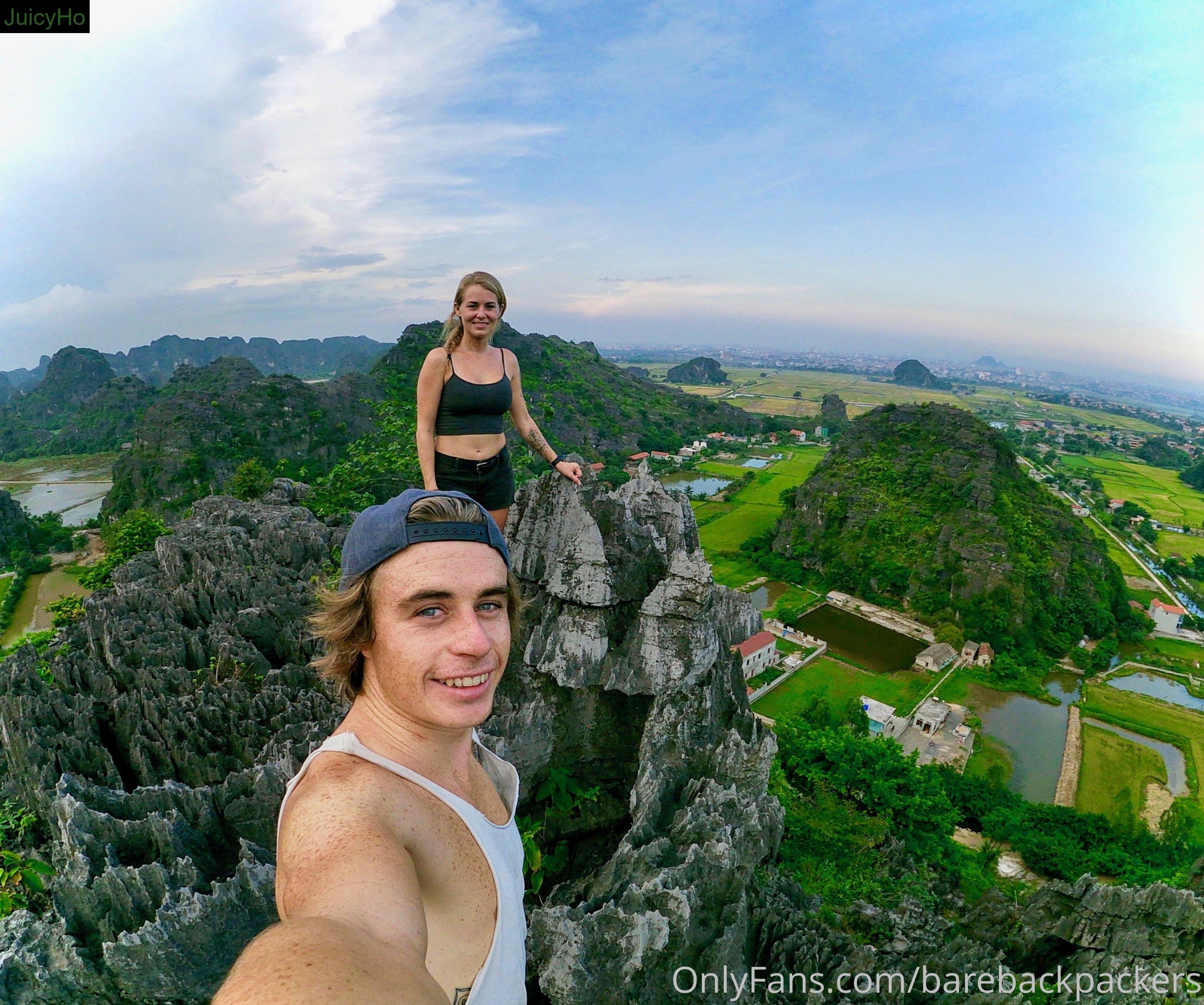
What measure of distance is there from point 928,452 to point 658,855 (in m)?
53.7

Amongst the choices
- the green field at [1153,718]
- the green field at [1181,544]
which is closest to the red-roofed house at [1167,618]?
the green field at [1153,718]

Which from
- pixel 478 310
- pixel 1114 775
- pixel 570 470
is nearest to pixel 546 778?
pixel 570 470

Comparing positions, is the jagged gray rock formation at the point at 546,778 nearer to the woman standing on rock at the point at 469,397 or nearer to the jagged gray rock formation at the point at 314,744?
the jagged gray rock formation at the point at 314,744

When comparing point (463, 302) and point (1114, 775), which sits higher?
point (463, 302)

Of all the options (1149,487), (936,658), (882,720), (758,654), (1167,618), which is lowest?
(882,720)

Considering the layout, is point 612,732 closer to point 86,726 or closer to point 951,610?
point 86,726

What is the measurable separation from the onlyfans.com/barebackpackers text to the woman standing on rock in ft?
16.8

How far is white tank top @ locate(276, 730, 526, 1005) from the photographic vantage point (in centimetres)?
172

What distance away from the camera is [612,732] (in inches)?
320

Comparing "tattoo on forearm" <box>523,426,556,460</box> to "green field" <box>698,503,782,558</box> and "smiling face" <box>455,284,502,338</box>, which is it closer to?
"smiling face" <box>455,284,502,338</box>

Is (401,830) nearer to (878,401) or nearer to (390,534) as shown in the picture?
(390,534)

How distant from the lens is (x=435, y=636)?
189 centimetres

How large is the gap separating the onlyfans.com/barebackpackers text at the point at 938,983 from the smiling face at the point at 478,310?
240 inches

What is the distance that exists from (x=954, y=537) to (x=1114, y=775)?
19298 millimetres
